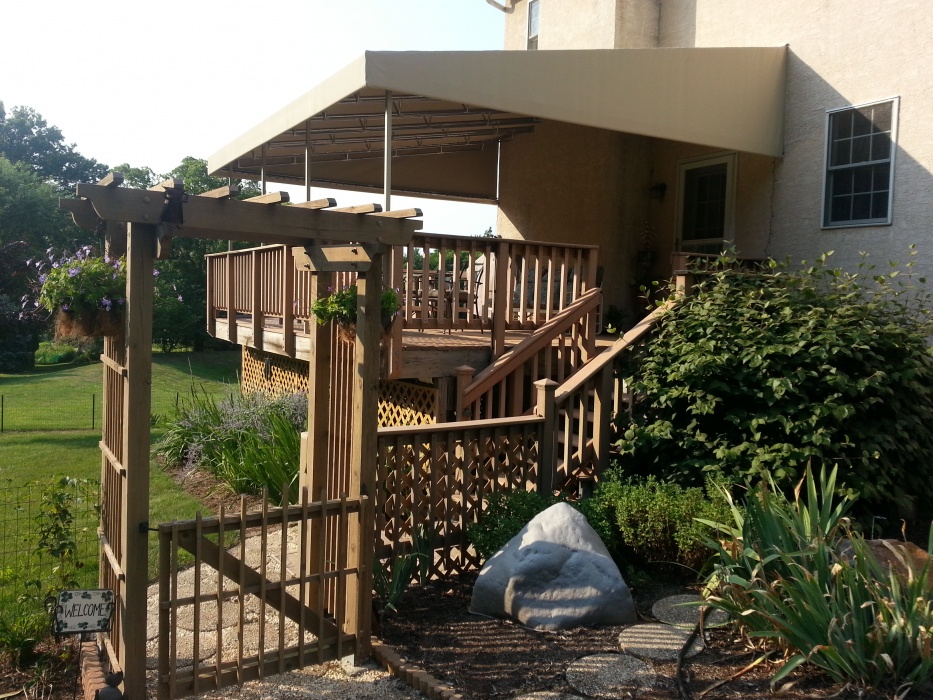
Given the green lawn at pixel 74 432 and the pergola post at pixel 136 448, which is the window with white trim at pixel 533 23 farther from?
the pergola post at pixel 136 448

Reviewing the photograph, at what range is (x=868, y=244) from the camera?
8203 millimetres

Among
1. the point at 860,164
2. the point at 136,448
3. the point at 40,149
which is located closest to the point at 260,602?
the point at 136,448

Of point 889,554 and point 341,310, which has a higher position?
point 341,310

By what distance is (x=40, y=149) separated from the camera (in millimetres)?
50469

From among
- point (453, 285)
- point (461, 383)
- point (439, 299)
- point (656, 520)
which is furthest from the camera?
point (453, 285)

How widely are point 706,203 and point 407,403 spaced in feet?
15.9

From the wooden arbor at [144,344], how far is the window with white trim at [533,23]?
32.8 feet

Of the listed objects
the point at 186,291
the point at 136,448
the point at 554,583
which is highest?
the point at 186,291

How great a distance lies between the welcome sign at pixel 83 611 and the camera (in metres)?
3.69

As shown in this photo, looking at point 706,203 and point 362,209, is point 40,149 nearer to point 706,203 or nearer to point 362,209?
point 706,203

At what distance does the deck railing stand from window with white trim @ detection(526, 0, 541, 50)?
5.38 m

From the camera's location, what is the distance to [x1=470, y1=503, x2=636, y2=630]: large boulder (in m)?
4.74

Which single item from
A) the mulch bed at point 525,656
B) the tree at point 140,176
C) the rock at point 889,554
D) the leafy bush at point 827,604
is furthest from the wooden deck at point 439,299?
the tree at point 140,176

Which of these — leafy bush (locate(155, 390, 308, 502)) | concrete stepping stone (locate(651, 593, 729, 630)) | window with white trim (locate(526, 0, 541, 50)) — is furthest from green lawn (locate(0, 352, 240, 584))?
window with white trim (locate(526, 0, 541, 50))
